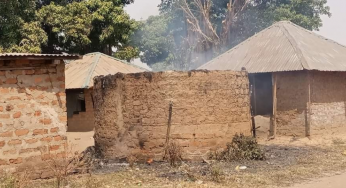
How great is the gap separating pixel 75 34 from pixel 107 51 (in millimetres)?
3321

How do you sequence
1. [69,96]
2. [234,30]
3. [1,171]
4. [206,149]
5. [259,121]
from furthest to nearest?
[234,30] < [69,96] < [259,121] < [206,149] < [1,171]

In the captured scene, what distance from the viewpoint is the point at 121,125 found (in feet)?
30.2

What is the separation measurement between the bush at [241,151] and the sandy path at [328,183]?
1893mm

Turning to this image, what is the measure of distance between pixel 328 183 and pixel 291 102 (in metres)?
6.15

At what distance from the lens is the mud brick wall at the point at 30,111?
668 cm

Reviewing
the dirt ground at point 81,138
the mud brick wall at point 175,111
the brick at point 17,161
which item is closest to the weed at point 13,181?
the brick at point 17,161

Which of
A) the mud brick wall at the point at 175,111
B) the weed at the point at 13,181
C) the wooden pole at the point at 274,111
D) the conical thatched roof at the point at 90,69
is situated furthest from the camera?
the conical thatched roof at the point at 90,69

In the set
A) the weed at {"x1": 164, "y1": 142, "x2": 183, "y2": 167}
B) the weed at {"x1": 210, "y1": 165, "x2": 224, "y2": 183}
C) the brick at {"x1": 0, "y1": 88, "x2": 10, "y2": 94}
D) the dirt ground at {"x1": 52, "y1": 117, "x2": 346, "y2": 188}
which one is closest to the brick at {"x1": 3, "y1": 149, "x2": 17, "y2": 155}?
the brick at {"x1": 0, "y1": 88, "x2": 10, "y2": 94}

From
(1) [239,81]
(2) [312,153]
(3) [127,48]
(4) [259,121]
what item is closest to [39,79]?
(1) [239,81]

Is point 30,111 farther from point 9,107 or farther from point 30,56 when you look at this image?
point 30,56

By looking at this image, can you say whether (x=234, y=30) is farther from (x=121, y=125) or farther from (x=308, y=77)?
(x=121, y=125)

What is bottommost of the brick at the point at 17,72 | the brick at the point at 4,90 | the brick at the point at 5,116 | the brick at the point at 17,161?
the brick at the point at 17,161

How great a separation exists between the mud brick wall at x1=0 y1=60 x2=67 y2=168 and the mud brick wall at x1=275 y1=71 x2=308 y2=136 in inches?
323

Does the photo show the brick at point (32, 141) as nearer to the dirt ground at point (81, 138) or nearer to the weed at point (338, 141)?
the dirt ground at point (81, 138)
